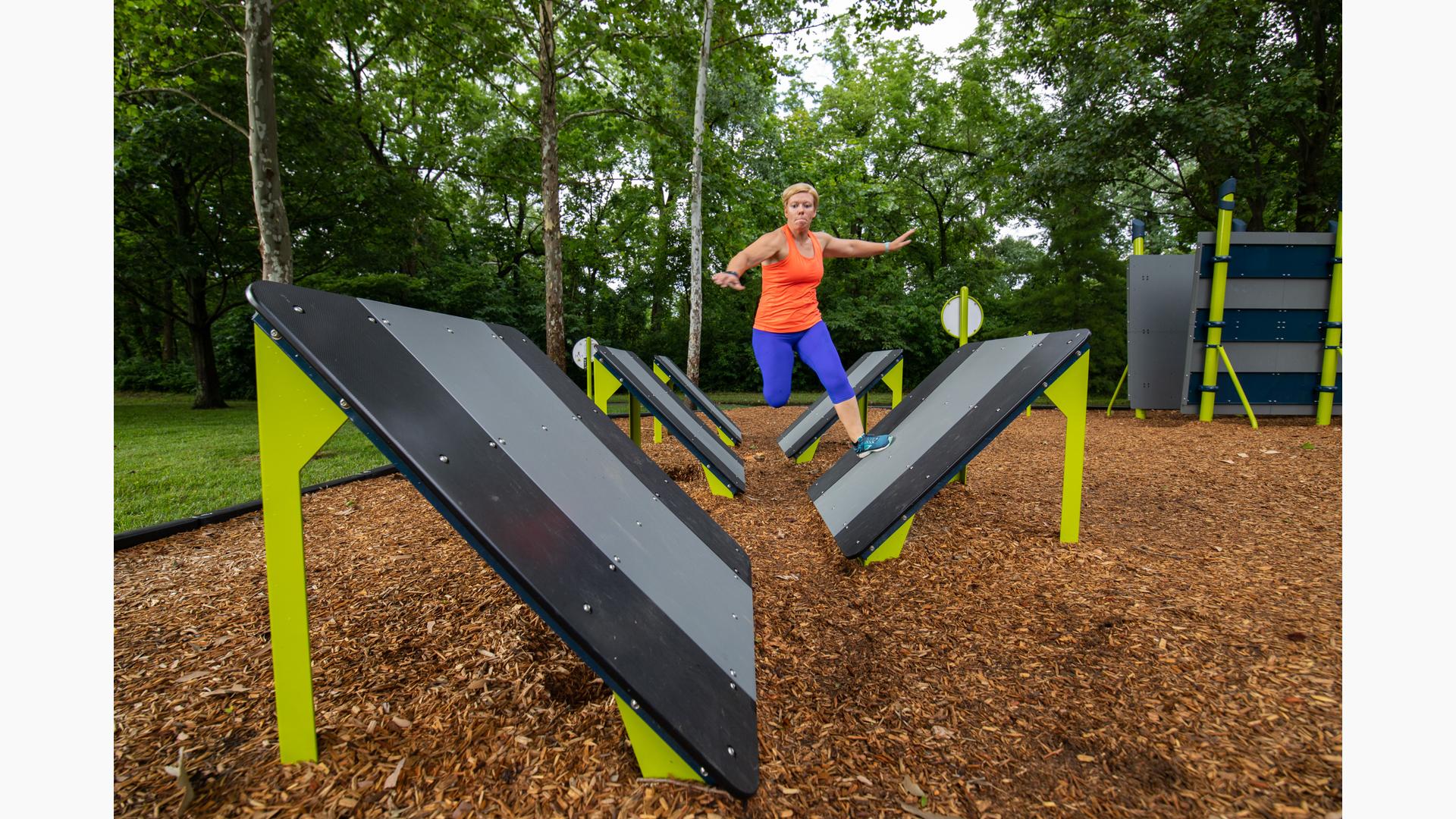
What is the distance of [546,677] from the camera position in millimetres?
1732

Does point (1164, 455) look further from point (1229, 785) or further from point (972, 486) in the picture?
point (1229, 785)

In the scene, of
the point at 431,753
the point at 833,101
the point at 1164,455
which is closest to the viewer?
the point at 431,753

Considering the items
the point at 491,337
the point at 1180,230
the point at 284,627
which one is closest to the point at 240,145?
the point at 491,337

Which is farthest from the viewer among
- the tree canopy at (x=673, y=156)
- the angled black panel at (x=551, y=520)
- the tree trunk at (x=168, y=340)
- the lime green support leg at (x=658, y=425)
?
the tree trunk at (x=168, y=340)

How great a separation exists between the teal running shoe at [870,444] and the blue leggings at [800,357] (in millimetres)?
275

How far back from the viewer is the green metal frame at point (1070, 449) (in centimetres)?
275

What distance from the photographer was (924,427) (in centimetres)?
318

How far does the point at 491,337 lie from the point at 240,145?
41.6 ft

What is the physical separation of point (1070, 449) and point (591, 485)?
243cm

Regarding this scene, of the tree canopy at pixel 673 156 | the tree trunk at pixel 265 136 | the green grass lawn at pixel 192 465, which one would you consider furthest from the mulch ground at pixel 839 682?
the tree canopy at pixel 673 156

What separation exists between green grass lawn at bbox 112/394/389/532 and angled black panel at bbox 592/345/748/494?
2.38 metres

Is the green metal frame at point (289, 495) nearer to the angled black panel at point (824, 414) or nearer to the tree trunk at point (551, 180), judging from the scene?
the angled black panel at point (824, 414)

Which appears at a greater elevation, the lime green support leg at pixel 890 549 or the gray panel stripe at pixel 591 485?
the gray panel stripe at pixel 591 485

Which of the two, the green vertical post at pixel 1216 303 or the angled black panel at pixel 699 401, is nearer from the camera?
the green vertical post at pixel 1216 303
